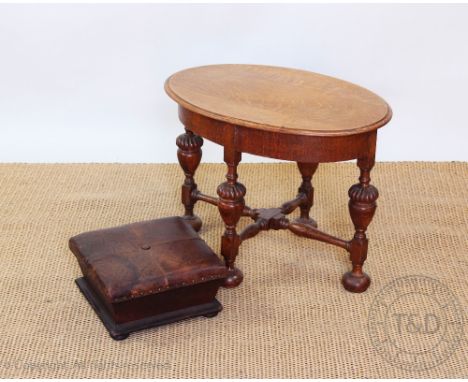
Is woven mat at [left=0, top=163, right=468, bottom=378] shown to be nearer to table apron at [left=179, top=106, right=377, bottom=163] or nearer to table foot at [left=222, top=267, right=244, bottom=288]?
table foot at [left=222, top=267, right=244, bottom=288]

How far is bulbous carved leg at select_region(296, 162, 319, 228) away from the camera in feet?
9.95

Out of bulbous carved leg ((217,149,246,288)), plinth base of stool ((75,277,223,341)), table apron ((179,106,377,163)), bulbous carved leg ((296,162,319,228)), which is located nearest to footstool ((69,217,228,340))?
plinth base of stool ((75,277,223,341))

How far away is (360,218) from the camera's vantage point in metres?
2.65

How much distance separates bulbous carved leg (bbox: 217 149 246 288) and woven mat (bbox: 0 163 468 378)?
5cm

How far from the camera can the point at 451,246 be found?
3.03 m

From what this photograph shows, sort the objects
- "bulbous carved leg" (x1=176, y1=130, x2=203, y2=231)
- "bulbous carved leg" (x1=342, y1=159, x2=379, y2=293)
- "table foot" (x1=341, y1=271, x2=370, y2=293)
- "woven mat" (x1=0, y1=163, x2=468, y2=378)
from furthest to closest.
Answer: "bulbous carved leg" (x1=176, y1=130, x2=203, y2=231)
"table foot" (x1=341, y1=271, x2=370, y2=293)
"bulbous carved leg" (x1=342, y1=159, x2=379, y2=293)
"woven mat" (x1=0, y1=163, x2=468, y2=378)

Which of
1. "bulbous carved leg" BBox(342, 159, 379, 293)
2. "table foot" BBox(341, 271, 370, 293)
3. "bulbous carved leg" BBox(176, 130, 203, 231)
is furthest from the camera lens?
"bulbous carved leg" BBox(176, 130, 203, 231)

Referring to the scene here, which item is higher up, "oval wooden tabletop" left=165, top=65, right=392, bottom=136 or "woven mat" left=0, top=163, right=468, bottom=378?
"oval wooden tabletop" left=165, top=65, right=392, bottom=136

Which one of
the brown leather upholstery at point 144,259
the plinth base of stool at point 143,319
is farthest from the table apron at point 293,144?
the plinth base of stool at point 143,319

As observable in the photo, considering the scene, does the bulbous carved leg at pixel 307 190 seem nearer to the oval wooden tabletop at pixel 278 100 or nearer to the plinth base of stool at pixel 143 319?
the oval wooden tabletop at pixel 278 100

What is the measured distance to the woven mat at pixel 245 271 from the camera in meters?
2.45

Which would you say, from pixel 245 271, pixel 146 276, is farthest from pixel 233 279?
pixel 146 276

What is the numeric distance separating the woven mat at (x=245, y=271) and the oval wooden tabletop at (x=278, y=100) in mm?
535

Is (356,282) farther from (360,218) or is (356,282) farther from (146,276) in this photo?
(146,276)
